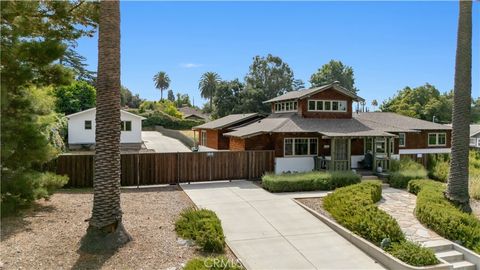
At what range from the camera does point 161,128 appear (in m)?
53.7

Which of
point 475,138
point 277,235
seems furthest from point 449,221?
point 475,138

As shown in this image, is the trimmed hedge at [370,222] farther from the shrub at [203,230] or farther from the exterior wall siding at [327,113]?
the exterior wall siding at [327,113]

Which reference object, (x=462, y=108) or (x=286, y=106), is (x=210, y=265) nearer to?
(x=462, y=108)

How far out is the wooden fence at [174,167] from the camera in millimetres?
15211

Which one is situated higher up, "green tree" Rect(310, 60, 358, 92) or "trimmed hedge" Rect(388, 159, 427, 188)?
"green tree" Rect(310, 60, 358, 92)

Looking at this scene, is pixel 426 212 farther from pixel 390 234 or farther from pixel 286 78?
pixel 286 78

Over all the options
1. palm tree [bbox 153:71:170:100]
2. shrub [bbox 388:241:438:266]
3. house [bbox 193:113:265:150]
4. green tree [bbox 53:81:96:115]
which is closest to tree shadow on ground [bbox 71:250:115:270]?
shrub [bbox 388:241:438:266]

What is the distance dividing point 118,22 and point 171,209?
6.45 metres

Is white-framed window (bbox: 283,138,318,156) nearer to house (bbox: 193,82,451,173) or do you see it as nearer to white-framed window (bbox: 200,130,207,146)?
house (bbox: 193,82,451,173)

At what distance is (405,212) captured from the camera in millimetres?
12641

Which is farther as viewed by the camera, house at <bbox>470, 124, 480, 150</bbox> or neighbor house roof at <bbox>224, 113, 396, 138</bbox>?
house at <bbox>470, 124, 480, 150</bbox>

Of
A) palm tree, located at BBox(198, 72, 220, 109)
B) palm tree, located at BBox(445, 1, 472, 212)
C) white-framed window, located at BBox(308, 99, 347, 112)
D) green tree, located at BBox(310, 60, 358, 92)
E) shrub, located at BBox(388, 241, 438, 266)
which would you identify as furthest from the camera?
palm tree, located at BBox(198, 72, 220, 109)

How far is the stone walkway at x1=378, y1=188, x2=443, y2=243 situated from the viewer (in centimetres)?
1034

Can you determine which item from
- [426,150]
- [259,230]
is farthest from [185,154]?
[426,150]
